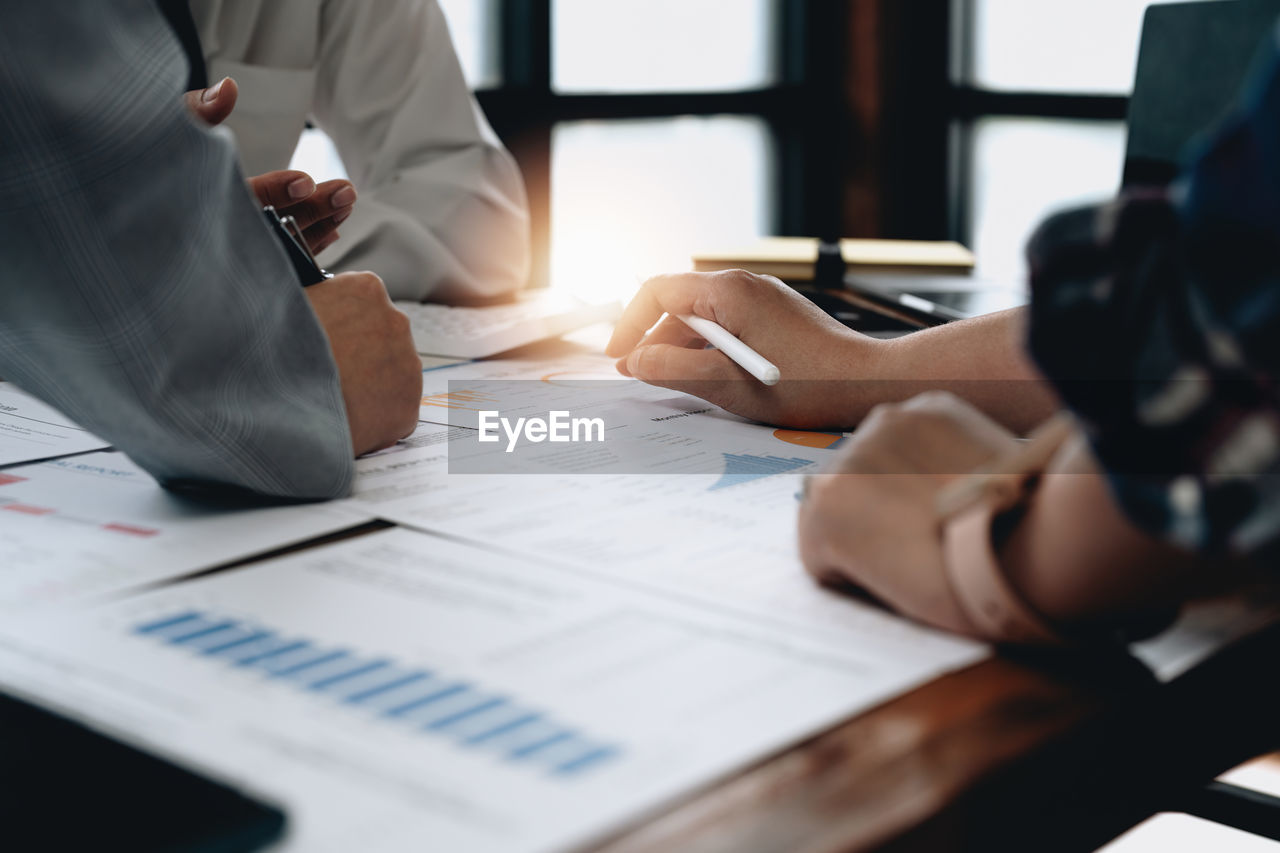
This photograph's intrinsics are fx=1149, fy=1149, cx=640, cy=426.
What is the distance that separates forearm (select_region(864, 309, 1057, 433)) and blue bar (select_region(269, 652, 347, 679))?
1.61 feet

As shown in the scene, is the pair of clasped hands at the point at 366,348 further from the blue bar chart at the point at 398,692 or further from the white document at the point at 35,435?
the blue bar chart at the point at 398,692

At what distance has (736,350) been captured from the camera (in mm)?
792

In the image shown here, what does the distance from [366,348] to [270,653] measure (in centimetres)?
33

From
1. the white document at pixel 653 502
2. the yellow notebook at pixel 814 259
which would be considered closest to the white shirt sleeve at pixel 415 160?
the yellow notebook at pixel 814 259

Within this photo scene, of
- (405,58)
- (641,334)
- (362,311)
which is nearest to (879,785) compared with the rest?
(362,311)

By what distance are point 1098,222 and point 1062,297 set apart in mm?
25

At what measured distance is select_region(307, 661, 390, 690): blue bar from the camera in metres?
0.38

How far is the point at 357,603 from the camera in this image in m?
0.45

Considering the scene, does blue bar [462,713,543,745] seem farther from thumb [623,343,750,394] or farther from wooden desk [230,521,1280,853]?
thumb [623,343,750,394]

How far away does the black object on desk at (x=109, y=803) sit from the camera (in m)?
0.29

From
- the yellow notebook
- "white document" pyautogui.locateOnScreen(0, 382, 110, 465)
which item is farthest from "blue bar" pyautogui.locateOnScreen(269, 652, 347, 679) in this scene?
the yellow notebook

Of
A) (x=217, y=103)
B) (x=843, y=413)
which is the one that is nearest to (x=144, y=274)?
(x=217, y=103)

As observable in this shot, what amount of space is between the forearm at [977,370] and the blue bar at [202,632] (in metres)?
0.50

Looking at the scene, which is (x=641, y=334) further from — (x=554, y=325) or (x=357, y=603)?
(x=357, y=603)
